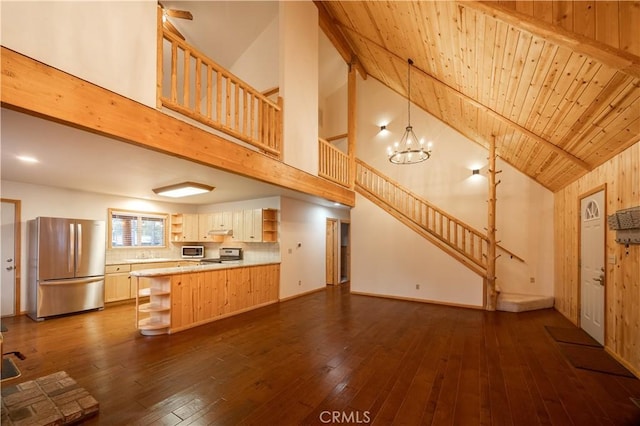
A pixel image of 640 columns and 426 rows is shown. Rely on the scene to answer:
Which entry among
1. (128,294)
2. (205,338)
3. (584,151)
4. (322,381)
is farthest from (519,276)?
(128,294)

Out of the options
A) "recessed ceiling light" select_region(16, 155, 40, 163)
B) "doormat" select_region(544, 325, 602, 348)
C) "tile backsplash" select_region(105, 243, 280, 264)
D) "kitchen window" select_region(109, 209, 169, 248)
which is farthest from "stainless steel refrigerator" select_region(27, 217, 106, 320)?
"doormat" select_region(544, 325, 602, 348)

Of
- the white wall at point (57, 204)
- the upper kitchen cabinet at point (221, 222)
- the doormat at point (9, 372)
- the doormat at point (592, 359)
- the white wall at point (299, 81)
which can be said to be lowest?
the doormat at point (592, 359)

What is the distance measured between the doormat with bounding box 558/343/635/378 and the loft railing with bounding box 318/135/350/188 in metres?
4.58

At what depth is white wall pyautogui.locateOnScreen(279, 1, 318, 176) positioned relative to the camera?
4621 mm

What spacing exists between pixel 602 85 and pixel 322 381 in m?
3.79

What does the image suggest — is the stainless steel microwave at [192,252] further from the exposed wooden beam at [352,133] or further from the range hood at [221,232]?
the exposed wooden beam at [352,133]

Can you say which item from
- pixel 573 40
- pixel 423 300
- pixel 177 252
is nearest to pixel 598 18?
pixel 573 40

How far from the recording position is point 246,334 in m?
3.95

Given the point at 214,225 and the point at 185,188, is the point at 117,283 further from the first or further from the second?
the point at 185,188

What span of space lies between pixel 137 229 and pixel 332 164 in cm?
513

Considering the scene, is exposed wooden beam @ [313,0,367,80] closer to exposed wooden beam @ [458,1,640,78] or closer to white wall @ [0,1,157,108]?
white wall @ [0,1,157,108]

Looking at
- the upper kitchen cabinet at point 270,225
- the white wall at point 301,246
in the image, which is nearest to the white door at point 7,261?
the upper kitchen cabinet at point 270,225

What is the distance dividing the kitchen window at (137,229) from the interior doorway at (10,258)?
145 centimetres

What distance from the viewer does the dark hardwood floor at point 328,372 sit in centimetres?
220
